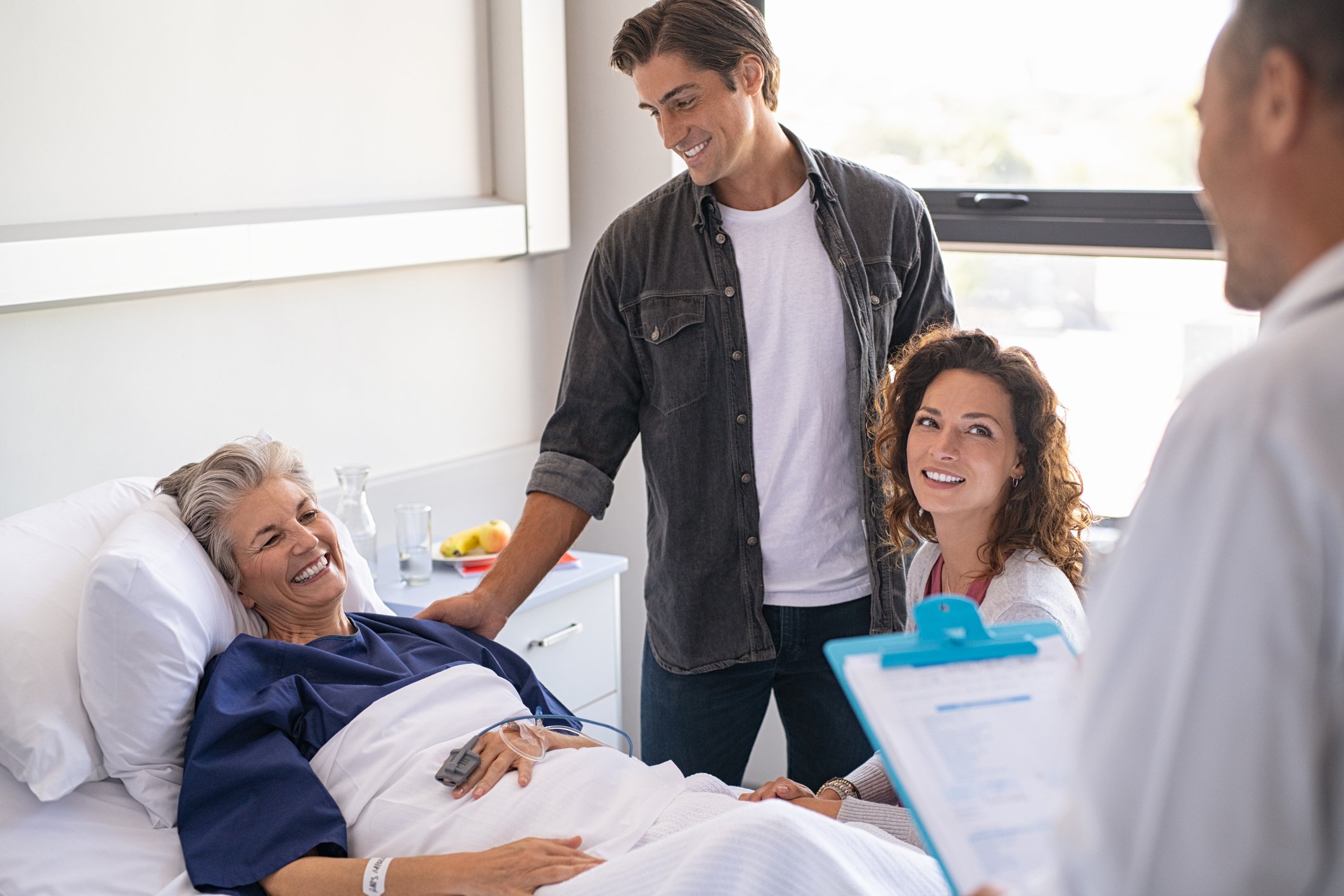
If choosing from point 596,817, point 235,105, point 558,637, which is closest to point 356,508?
point 558,637

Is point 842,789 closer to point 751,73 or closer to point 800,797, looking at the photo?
point 800,797

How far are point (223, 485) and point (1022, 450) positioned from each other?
1164 millimetres

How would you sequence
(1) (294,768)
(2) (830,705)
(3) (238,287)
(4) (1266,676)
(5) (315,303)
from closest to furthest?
(4) (1266,676)
(1) (294,768)
(2) (830,705)
(3) (238,287)
(5) (315,303)

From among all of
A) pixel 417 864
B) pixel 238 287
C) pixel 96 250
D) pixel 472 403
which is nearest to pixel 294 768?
pixel 417 864

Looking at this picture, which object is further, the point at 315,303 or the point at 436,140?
the point at 436,140

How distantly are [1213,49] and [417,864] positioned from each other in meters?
1.24

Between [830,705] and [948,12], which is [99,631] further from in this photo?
[948,12]

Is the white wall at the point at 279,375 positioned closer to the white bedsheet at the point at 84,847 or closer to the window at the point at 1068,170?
the white bedsheet at the point at 84,847

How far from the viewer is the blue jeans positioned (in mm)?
1959

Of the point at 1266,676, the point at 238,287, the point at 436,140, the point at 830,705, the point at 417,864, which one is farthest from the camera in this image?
A: the point at 436,140

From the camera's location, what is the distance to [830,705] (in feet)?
6.53

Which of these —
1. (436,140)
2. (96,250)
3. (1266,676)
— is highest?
(436,140)

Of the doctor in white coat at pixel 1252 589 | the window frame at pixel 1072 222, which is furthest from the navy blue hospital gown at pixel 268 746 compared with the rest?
the window frame at pixel 1072 222

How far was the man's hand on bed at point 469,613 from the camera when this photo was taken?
6.59ft
